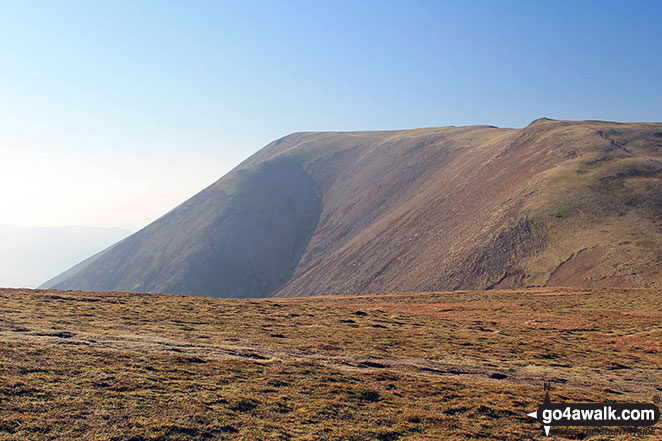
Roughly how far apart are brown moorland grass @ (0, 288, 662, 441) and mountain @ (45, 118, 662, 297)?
3091cm

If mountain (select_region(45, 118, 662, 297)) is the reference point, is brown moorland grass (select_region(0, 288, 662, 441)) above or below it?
below

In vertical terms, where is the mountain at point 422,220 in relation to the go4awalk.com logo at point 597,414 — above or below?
above

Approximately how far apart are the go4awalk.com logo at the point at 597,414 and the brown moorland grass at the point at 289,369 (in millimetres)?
820

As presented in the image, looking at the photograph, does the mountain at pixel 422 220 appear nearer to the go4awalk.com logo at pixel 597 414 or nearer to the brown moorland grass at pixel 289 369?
the brown moorland grass at pixel 289 369

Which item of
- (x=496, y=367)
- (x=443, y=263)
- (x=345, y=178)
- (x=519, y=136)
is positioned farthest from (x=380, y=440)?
(x=345, y=178)

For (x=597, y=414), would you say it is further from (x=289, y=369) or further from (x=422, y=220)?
(x=422, y=220)

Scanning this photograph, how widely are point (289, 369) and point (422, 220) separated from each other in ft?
274

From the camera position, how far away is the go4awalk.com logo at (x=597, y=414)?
51.4 feet

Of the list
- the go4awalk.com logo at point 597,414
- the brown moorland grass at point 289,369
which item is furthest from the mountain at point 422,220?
the go4awalk.com logo at point 597,414

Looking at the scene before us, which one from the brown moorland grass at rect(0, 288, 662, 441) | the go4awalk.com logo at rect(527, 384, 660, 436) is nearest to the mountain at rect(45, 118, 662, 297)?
the brown moorland grass at rect(0, 288, 662, 441)

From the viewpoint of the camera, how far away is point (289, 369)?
65.5 ft

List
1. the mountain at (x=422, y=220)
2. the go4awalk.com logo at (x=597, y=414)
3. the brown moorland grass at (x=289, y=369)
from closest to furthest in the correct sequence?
1. the brown moorland grass at (x=289, y=369)
2. the go4awalk.com logo at (x=597, y=414)
3. the mountain at (x=422, y=220)

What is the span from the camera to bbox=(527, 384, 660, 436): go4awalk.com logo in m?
15.7

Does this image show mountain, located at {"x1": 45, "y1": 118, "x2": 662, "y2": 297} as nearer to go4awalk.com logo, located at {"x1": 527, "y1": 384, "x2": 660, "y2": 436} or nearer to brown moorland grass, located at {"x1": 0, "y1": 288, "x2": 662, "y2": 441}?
brown moorland grass, located at {"x1": 0, "y1": 288, "x2": 662, "y2": 441}
